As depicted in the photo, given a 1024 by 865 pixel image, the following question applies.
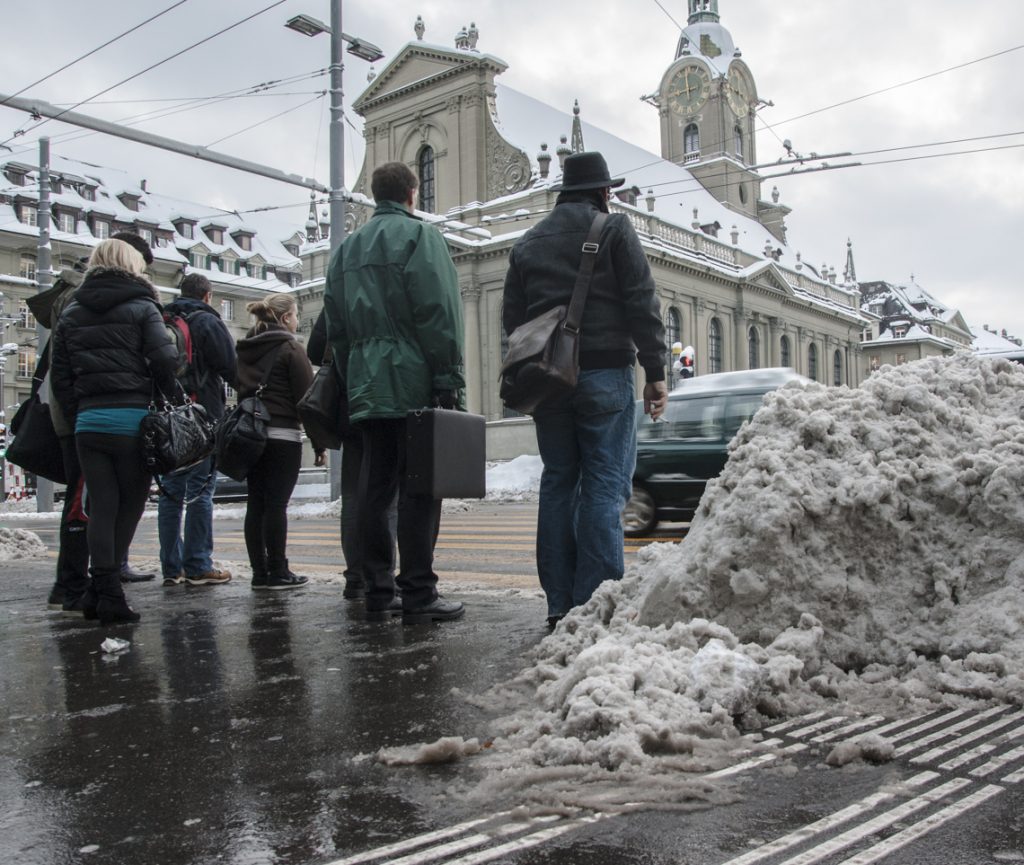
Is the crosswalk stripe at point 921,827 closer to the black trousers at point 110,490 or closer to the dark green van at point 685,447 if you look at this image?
the black trousers at point 110,490

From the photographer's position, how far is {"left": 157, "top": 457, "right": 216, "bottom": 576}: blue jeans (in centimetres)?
657

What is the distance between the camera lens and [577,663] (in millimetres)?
3033

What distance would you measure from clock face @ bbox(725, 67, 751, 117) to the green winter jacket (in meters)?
69.5

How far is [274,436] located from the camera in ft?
20.9

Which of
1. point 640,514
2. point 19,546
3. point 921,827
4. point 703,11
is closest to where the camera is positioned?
point 921,827

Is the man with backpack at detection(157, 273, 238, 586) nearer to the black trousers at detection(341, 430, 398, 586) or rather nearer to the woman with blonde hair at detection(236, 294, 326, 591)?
the woman with blonde hair at detection(236, 294, 326, 591)

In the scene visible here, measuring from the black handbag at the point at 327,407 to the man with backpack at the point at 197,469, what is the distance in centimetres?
143

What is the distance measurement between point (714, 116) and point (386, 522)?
69440mm

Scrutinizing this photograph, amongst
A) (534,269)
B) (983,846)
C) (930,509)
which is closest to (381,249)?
(534,269)

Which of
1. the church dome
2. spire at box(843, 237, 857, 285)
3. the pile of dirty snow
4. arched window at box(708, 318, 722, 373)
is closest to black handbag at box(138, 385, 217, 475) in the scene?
the pile of dirty snow

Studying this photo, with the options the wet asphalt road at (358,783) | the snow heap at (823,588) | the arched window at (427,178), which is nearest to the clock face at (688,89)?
the arched window at (427,178)

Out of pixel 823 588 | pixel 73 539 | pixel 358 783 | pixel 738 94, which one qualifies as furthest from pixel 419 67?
pixel 358 783

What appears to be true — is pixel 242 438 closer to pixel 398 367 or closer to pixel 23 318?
pixel 398 367

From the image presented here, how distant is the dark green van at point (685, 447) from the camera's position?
36.7 feet
